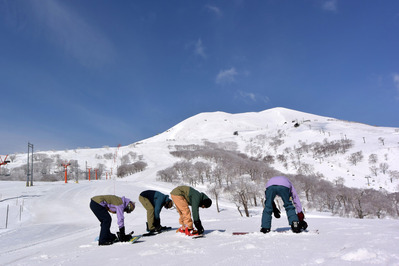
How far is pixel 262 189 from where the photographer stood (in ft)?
212

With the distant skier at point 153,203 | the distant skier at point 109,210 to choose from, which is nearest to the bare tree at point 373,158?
the distant skier at point 153,203

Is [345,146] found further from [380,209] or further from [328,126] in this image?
[380,209]

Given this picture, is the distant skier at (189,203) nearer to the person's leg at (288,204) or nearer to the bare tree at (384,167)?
the person's leg at (288,204)

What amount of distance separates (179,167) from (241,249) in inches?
3816

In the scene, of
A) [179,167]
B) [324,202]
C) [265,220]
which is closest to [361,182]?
[324,202]

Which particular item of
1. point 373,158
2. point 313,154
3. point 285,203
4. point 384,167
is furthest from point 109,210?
point 313,154

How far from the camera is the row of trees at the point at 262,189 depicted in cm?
5305

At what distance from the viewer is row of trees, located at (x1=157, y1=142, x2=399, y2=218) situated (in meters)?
53.1

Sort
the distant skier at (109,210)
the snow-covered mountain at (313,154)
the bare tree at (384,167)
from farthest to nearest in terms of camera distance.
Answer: the snow-covered mountain at (313,154)
the bare tree at (384,167)
the distant skier at (109,210)

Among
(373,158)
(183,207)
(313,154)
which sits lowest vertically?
(183,207)

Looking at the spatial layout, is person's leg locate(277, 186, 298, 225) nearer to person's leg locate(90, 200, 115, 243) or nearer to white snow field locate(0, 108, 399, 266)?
white snow field locate(0, 108, 399, 266)

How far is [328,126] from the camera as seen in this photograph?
183 m

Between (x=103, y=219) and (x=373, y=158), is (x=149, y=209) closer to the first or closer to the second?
(x=103, y=219)

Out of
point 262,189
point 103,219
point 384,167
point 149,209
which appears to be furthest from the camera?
point 384,167
